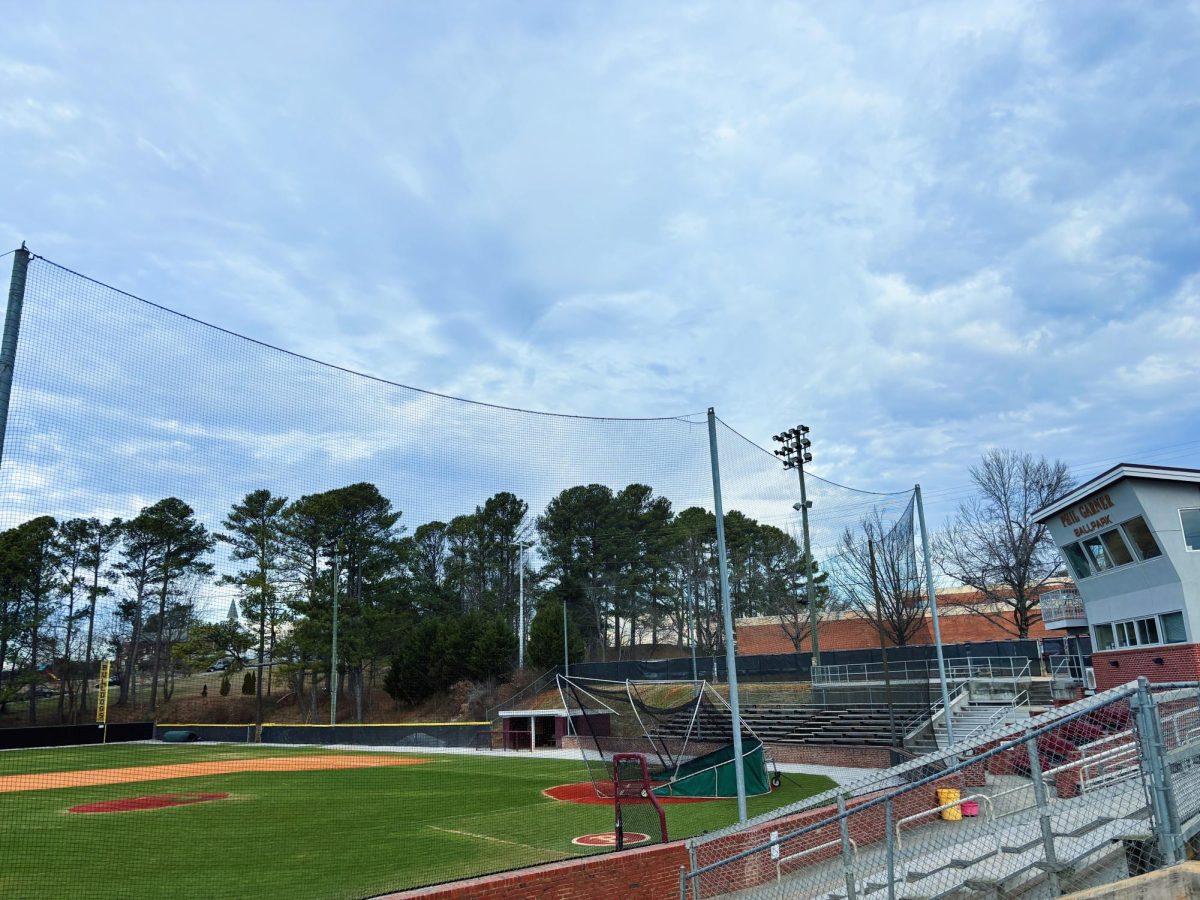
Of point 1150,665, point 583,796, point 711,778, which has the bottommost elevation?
point 583,796

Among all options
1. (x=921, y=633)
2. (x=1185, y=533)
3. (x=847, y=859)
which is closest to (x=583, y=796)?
(x=847, y=859)

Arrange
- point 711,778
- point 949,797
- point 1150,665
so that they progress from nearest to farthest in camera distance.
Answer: point 949,797
point 711,778
point 1150,665

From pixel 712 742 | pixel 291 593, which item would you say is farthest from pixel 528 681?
pixel 291 593

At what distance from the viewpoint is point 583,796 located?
17766 mm

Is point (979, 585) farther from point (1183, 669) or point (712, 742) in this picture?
point (712, 742)

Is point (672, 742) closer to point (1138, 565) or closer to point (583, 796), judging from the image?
point (583, 796)

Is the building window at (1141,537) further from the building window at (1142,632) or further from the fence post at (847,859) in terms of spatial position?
the fence post at (847,859)

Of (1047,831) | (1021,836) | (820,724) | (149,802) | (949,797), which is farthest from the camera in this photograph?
(820,724)

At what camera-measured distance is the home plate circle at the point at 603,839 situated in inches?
440

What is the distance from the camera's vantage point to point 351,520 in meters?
12.0

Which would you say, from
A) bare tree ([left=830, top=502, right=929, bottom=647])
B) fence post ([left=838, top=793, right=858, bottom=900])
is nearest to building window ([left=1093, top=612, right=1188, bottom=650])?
bare tree ([left=830, top=502, right=929, bottom=647])

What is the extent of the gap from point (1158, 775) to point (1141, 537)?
1798 centimetres

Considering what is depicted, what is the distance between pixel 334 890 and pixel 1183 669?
1993cm

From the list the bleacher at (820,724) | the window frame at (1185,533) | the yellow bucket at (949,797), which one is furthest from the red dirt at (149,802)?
the window frame at (1185,533)
